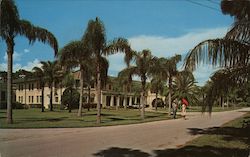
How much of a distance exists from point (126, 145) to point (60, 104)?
1386 inches

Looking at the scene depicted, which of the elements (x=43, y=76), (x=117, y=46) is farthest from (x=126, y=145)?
(x=43, y=76)

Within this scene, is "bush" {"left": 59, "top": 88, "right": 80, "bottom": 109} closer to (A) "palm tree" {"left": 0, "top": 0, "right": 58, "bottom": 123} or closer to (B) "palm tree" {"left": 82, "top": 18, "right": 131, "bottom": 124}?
(B) "palm tree" {"left": 82, "top": 18, "right": 131, "bottom": 124}

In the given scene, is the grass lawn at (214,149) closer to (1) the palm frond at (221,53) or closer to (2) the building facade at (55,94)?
(1) the palm frond at (221,53)

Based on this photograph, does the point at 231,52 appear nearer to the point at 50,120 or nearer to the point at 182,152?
the point at 182,152

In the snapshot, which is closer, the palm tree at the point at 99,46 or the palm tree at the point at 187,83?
the palm tree at the point at 187,83

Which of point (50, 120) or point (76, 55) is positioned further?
point (76, 55)

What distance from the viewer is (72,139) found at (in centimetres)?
1261

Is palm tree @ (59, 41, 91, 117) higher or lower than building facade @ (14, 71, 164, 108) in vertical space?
higher

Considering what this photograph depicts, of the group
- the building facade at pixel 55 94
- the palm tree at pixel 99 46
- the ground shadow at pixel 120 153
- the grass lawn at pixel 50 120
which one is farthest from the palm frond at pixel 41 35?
the building facade at pixel 55 94

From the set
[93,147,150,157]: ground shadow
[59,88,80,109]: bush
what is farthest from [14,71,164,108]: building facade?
[93,147,150,157]: ground shadow

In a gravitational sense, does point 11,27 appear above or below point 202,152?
above

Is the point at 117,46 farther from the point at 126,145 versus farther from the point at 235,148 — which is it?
the point at 235,148

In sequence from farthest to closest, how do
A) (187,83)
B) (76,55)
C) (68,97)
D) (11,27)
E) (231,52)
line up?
(68,97), (76,55), (187,83), (11,27), (231,52)

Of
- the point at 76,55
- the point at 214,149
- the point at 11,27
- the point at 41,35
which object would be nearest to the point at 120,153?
the point at 214,149
